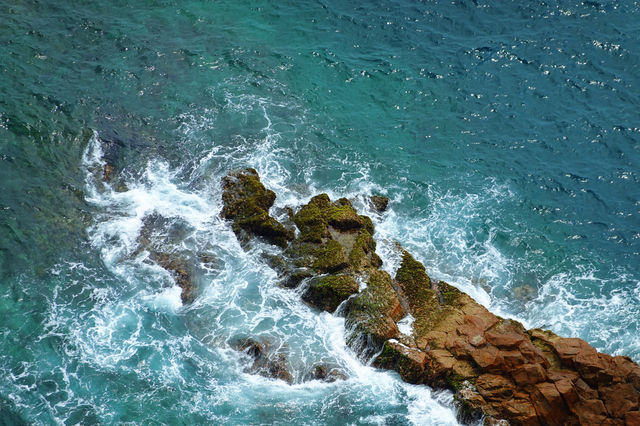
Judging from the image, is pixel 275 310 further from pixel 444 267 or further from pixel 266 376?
pixel 444 267

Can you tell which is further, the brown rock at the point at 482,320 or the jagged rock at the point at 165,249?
the jagged rock at the point at 165,249

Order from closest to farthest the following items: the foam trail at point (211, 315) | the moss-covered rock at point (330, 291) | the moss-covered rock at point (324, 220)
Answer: the foam trail at point (211, 315), the moss-covered rock at point (330, 291), the moss-covered rock at point (324, 220)

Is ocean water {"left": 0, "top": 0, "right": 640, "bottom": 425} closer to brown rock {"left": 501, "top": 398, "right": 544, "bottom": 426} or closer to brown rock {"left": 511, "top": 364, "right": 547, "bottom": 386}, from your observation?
brown rock {"left": 501, "top": 398, "right": 544, "bottom": 426}

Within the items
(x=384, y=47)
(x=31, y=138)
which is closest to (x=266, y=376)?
(x=31, y=138)

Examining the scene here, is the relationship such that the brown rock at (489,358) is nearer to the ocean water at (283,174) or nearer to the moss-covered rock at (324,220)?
the ocean water at (283,174)

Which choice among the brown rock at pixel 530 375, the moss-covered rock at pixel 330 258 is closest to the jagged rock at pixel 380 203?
the moss-covered rock at pixel 330 258

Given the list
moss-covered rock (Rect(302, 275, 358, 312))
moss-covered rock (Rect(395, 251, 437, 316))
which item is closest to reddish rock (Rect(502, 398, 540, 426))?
moss-covered rock (Rect(395, 251, 437, 316))

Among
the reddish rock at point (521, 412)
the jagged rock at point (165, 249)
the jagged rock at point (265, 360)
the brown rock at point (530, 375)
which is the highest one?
the brown rock at point (530, 375)
